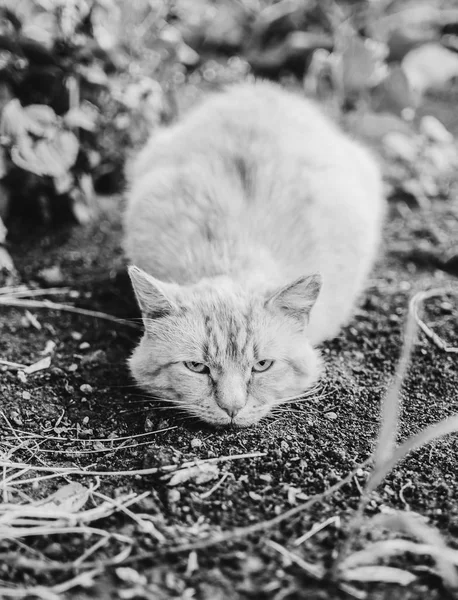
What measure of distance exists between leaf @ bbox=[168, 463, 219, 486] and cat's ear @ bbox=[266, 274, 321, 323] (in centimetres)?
67

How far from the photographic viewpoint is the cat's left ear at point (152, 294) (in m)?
2.35

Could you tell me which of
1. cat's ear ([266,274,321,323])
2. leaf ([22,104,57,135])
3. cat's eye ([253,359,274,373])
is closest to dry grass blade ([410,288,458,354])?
cat's ear ([266,274,321,323])

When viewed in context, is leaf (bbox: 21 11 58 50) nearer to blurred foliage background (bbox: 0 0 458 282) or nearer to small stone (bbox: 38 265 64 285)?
blurred foliage background (bbox: 0 0 458 282)

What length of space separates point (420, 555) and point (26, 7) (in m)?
3.11

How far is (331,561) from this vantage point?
1.83 meters

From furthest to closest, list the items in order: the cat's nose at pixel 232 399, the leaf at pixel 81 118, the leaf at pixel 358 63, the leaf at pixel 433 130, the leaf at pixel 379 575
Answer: the leaf at pixel 433 130
the leaf at pixel 358 63
the leaf at pixel 81 118
the cat's nose at pixel 232 399
the leaf at pixel 379 575

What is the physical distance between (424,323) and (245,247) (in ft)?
3.21

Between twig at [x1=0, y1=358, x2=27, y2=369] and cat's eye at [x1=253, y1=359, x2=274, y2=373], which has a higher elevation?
cat's eye at [x1=253, y1=359, x2=274, y2=373]

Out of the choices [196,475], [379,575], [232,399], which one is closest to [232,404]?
[232,399]

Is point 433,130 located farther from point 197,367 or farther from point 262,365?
point 197,367

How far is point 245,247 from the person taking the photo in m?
2.79

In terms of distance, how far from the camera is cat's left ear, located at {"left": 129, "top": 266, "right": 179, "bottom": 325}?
2.35m

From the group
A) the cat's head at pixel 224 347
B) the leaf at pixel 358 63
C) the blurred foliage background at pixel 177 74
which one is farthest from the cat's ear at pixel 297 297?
the leaf at pixel 358 63

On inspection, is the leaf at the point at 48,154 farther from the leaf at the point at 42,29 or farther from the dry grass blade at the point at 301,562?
the dry grass blade at the point at 301,562
